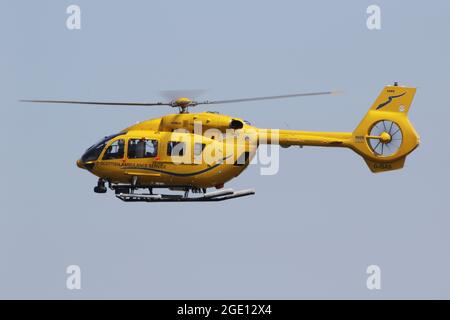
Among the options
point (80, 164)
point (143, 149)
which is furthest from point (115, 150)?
point (80, 164)

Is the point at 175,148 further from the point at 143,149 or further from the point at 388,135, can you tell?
the point at 388,135

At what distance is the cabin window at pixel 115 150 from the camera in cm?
7062

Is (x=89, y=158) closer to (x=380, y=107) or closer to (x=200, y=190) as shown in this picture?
(x=200, y=190)

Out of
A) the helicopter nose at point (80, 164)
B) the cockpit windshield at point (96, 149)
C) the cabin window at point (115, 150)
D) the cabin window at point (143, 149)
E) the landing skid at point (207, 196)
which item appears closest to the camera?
the landing skid at point (207, 196)

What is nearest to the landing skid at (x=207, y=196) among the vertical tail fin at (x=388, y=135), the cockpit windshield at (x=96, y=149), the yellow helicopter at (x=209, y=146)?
the yellow helicopter at (x=209, y=146)

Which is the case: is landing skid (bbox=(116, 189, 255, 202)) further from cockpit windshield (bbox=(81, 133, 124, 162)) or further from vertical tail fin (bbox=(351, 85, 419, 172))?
vertical tail fin (bbox=(351, 85, 419, 172))

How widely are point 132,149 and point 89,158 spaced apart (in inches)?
58.2

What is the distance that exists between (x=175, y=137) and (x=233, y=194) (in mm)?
2415

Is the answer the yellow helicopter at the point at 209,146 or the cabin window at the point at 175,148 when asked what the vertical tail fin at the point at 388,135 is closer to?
the yellow helicopter at the point at 209,146

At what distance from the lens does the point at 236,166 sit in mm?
69812

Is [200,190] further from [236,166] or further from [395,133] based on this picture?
[395,133]

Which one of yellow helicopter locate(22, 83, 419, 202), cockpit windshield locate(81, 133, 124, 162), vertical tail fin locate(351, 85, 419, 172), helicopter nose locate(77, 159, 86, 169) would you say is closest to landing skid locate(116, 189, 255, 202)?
yellow helicopter locate(22, 83, 419, 202)

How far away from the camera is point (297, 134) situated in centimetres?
6981

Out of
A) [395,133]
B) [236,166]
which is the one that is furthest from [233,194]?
[395,133]
